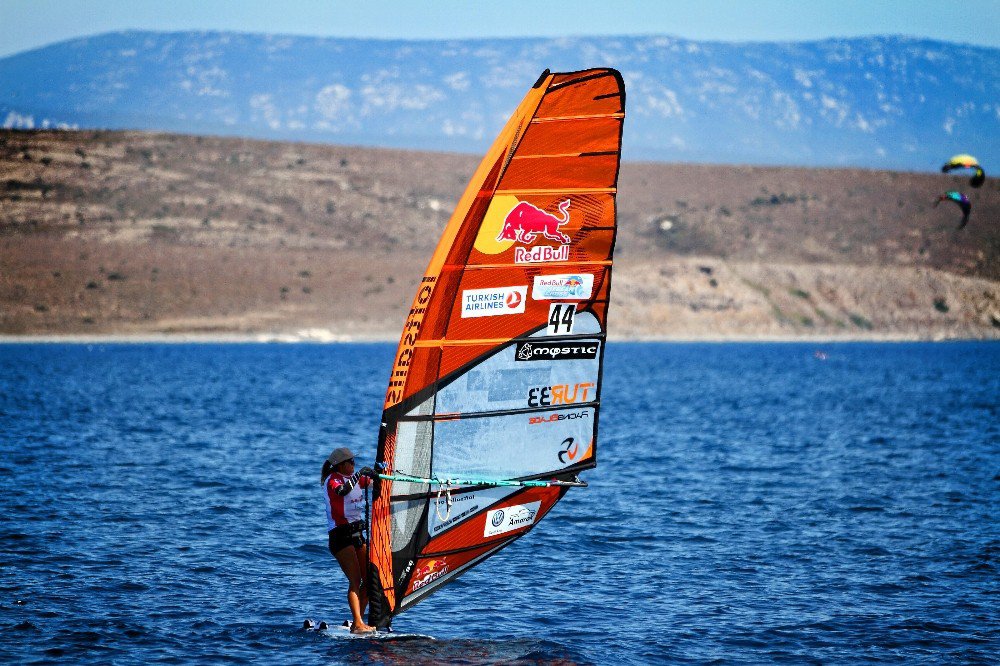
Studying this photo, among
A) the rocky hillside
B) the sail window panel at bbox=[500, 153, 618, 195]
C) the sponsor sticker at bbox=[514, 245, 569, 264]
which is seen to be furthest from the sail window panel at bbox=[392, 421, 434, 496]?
the rocky hillside

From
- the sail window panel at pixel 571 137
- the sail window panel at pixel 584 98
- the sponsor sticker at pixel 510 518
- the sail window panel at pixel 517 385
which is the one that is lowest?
the sponsor sticker at pixel 510 518

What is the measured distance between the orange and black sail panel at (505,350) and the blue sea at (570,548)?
1.43 m

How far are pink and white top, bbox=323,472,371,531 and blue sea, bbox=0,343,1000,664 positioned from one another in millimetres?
1410

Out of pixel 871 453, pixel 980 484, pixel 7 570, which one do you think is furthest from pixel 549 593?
pixel 871 453

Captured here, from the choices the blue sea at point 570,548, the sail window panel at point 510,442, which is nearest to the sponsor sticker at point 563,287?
the sail window panel at point 510,442

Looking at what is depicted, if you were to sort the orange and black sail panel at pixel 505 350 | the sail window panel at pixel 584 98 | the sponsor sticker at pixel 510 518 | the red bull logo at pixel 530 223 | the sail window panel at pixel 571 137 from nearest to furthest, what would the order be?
the sail window panel at pixel 584 98
the sail window panel at pixel 571 137
the orange and black sail panel at pixel 505 350
the red bull logo at pixel 530 223
the sponsor sticker at pixel 510 518

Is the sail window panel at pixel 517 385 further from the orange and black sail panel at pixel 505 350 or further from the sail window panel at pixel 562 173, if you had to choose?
the sail window panel at pixel 562 173

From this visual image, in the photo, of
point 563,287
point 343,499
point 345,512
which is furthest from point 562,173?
point 345,512

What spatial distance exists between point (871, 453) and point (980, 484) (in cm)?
605

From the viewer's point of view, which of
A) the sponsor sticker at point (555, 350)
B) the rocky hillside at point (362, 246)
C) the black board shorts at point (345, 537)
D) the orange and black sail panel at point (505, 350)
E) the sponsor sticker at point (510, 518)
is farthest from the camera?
the rocky hillside at point (362, 246)

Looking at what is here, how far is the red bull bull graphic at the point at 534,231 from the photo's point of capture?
1248 centimetres

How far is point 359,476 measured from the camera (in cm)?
1270

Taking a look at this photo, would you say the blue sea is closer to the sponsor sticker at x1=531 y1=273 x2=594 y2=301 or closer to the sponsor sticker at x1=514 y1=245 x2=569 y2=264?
the sponsor sticker at x1=531 y1=273 x2=594 y2=301

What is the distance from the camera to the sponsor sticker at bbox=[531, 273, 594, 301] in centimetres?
1288
